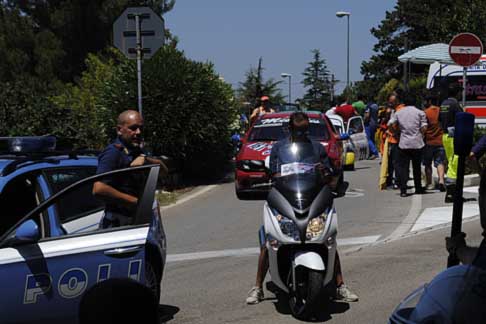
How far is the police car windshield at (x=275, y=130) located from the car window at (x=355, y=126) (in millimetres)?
5280

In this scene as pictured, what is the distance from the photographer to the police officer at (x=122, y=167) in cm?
571

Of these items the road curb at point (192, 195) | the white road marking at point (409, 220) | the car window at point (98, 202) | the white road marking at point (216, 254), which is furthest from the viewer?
the road curb at point (192, 195)

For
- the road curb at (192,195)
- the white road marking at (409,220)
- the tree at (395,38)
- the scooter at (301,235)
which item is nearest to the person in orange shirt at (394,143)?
the white road marking at (409,220)

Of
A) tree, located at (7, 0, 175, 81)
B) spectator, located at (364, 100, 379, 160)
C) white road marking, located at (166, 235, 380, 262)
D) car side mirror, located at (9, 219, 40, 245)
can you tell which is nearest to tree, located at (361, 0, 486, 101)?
tree, located at (7, 0, 175, 81)

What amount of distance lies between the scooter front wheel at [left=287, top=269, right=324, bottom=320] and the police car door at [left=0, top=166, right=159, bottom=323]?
4.22ft

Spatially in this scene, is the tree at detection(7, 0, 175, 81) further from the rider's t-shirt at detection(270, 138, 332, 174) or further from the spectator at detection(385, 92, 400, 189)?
the rider's t-shirt at detection(270, 138, 332, 174)

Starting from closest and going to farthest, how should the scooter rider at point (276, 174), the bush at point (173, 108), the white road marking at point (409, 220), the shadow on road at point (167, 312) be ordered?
1. the shadow on road at point (167, 312)
2. the scooter rider at point (276, 174)
3. the white road marking at point (409, 220)
4. the bush at point (173, 108)

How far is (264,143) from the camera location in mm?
14906

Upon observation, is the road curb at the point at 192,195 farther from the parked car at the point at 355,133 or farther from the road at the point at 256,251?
the parked car at the point at 355,133

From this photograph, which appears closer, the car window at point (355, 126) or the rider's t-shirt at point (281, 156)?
the rider's t-shirt at point (281, 156)

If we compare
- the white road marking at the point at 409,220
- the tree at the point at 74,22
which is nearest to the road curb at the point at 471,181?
the white road marking at the point at 409,220

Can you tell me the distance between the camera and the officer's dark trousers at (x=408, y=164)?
13531mm

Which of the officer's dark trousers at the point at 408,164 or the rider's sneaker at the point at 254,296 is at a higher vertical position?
the officer's dark trousers at the point at 408,164

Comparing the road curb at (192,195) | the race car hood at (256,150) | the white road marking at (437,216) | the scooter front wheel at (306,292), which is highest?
the race car hood at (256,150)
